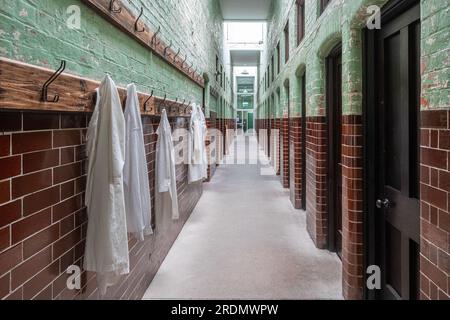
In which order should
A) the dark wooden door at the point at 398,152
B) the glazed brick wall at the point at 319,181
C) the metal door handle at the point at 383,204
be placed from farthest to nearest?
the glazed brick wall at the point at 319,181 → the metal door handle at the point at 383,204 → the dark wooden door at the point at 398,152

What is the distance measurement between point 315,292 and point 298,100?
3.66 meters

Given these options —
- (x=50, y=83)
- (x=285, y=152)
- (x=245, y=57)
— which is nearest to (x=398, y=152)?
(x=50, y=83)

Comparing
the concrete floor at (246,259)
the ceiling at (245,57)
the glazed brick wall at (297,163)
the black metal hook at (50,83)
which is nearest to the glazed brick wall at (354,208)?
the concrete floor at (246,259)

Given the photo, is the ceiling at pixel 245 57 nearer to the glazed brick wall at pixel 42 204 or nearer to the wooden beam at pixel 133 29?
the wooden beam at pixel 133 29

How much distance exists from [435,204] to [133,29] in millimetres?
2218

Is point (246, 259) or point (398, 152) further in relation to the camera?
point (246, 259)

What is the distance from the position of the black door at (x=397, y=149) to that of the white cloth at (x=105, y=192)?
1.73 meters

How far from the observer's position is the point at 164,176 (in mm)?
3365

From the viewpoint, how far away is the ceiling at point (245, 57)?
1862 cm

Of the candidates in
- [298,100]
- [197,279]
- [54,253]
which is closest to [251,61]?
[298,100]

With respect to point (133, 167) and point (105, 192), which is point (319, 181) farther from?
point (105, 192)

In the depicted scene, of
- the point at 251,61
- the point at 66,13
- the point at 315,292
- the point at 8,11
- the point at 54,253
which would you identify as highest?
the point at 251,61

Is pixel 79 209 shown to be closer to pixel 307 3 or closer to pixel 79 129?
pixel 79 129
